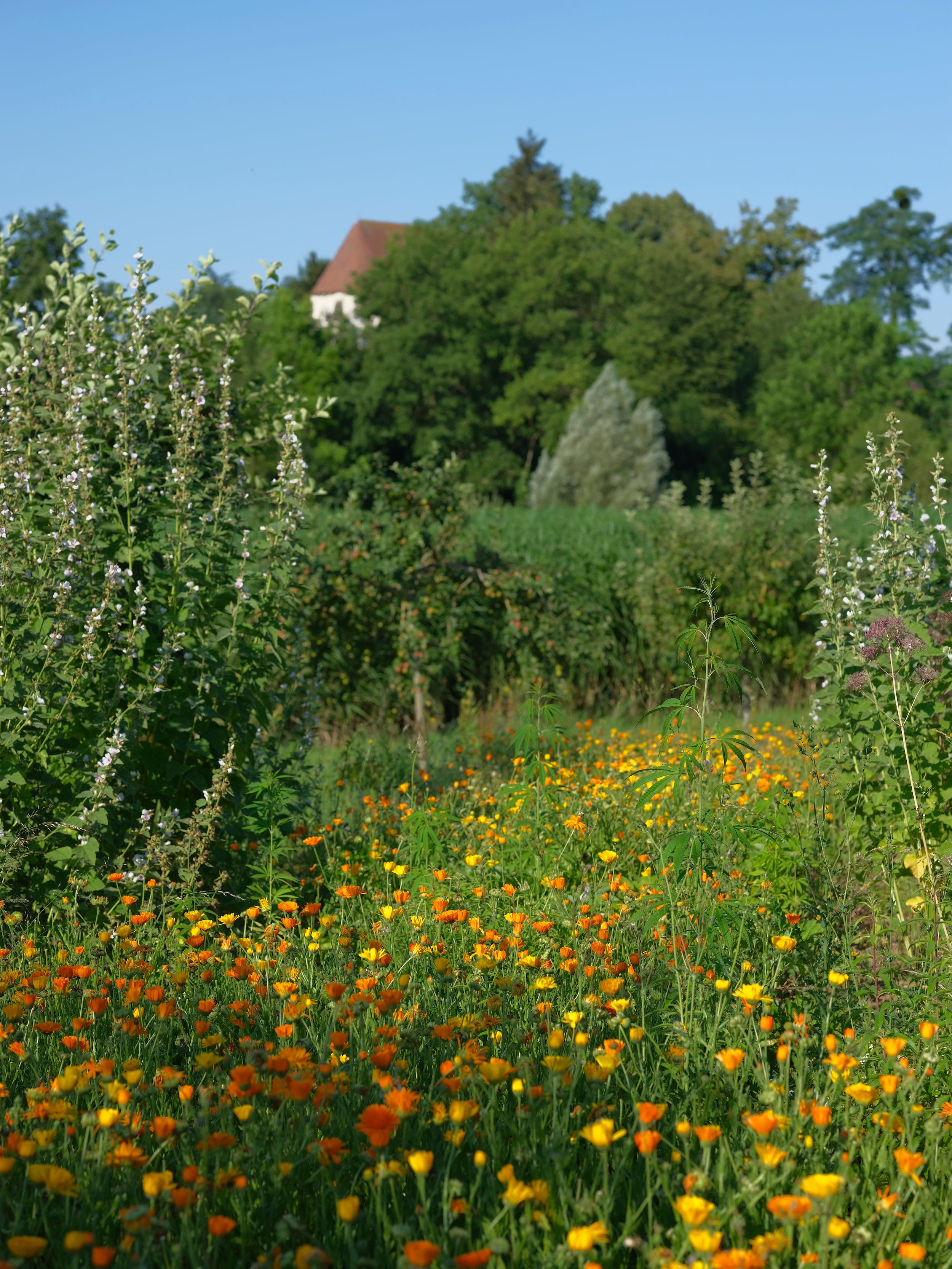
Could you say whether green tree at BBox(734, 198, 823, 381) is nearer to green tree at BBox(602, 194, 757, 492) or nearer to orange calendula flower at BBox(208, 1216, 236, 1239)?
green tree at BBox(602, 194, 757, 492)

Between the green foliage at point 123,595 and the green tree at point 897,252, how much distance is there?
2045 inches

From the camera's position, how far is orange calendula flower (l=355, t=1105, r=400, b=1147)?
69.9 inches

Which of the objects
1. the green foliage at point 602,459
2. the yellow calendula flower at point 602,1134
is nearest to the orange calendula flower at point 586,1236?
the yellow calendula flower at point 602,1134

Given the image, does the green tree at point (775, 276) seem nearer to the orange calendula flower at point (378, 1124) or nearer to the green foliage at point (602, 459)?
the green foliage at point (602, 459)

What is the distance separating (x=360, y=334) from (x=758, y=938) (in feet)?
153

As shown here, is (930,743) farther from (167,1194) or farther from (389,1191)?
(167,1194)

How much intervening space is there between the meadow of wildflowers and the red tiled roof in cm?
6310

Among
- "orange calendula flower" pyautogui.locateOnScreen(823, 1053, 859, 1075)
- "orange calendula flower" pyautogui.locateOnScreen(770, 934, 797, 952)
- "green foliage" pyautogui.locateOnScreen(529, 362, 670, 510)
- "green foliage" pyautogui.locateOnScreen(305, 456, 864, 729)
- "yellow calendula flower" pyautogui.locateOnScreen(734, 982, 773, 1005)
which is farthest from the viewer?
"green foliage" pyautogui.locateOnScreen(529, 362, 670, 510)

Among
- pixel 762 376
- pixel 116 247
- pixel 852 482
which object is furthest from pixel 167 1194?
pixel 762 376

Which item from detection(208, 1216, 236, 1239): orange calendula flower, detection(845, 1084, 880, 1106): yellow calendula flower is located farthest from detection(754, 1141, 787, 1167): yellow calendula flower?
detection(208, 1216, 236, 1239): orange calendula flower

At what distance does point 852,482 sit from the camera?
12578mm

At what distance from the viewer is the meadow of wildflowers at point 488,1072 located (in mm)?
1846

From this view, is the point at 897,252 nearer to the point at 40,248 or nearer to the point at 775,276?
the point at 775,276

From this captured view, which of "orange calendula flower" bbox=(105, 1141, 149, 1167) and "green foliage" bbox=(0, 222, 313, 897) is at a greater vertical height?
"green foliage" bbox=(0, 222, 313, 897)
